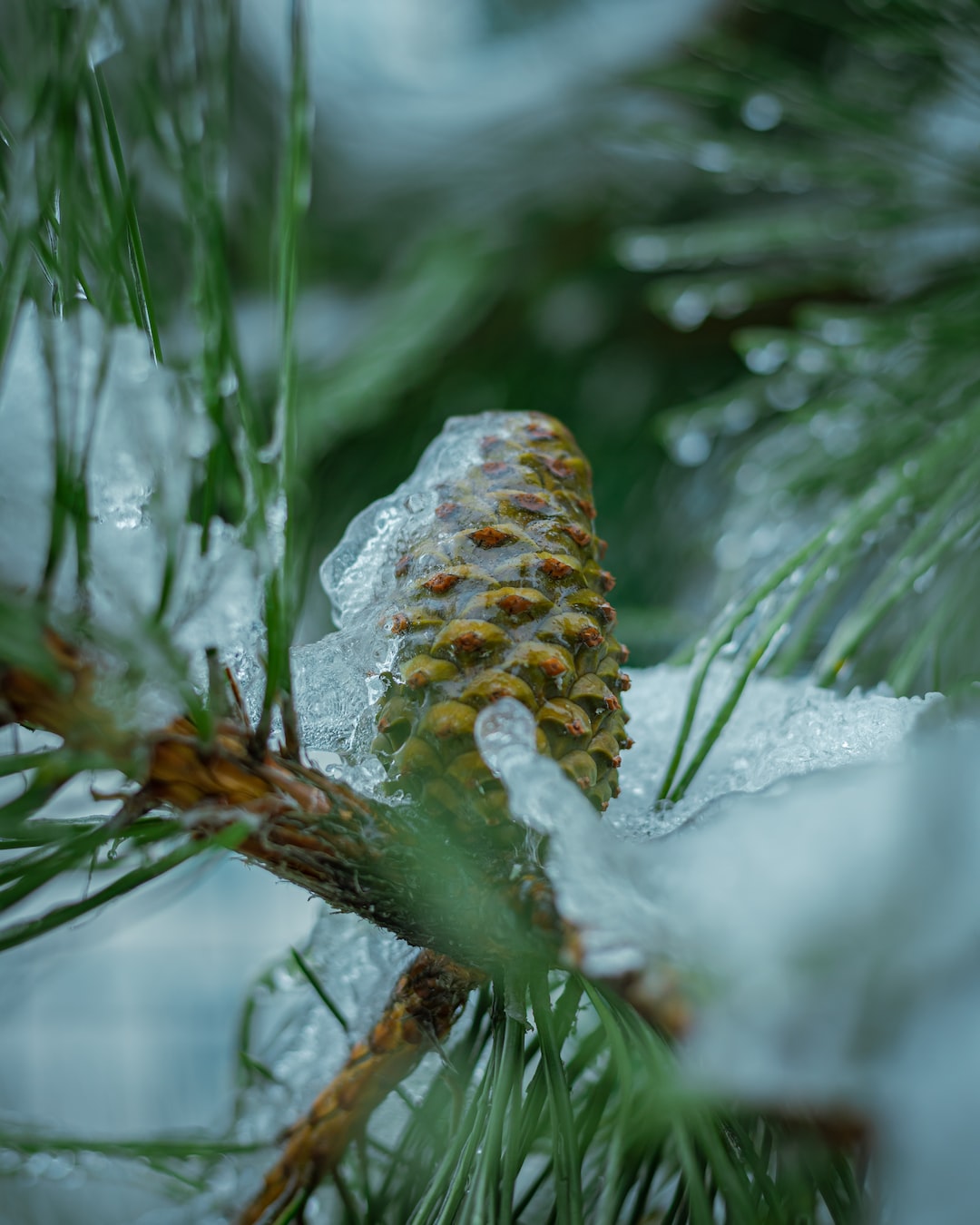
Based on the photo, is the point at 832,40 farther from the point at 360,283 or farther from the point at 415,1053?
the point at 415,1053

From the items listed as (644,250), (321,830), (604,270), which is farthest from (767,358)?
(321,830)

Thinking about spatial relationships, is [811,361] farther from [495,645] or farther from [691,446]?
[495,645]

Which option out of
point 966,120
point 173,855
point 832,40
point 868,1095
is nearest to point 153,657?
point 173,855

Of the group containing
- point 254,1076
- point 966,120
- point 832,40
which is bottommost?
point 254,1076

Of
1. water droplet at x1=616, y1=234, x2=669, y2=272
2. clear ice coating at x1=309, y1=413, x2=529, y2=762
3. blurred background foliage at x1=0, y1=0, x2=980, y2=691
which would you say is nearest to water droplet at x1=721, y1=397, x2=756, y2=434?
blurred background foliage at x1=0, y1=0, x2=980, y2=691

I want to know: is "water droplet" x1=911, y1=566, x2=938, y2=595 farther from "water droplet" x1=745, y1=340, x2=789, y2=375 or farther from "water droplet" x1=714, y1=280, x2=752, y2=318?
"water droplet" x1=714, y1=280, x2=752, y2=318

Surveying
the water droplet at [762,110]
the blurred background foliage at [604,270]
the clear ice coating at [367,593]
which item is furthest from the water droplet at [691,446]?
the clear ice coating at [367,593]
